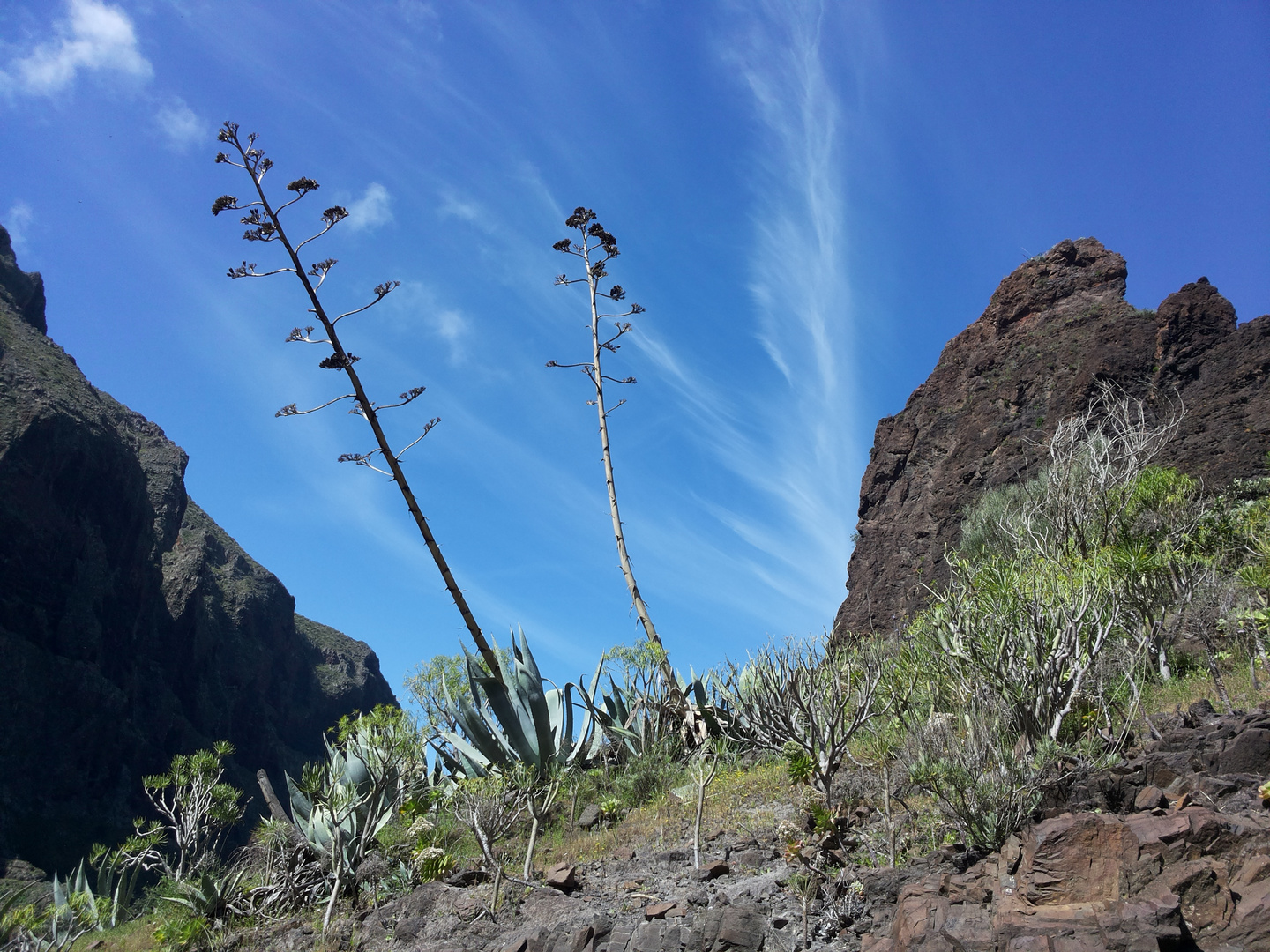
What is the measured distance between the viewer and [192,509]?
289 ft

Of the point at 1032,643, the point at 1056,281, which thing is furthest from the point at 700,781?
the point at 1056,281

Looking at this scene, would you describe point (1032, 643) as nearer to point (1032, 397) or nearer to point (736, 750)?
point (736, 750)

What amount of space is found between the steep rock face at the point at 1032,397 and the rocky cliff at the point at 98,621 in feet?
155

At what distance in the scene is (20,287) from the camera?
71438mm

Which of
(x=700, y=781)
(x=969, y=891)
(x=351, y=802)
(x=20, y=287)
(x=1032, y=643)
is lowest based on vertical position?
(x=351, y=802)

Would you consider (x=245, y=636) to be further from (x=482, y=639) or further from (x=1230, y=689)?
(x=1230, y=689)

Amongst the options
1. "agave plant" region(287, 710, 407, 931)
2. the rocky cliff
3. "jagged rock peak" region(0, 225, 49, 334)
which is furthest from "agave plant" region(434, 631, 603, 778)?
"jagged rock peak" region(0, 225, 49, 334)

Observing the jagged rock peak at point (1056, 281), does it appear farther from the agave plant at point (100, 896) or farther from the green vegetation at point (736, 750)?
the agave plant at point (100, 896)

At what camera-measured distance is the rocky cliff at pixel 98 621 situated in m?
49.9

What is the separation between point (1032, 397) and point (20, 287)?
84300mm

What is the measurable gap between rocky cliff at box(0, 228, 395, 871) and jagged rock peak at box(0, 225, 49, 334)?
0.21 m

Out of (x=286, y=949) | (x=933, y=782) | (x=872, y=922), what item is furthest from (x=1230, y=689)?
(x=286, y=949)

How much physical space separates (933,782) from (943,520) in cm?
2400

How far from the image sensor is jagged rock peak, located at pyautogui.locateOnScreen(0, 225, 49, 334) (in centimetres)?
6888
